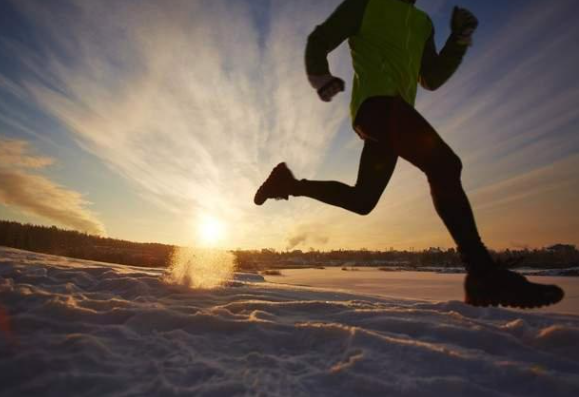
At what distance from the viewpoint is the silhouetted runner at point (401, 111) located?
6.35 feet

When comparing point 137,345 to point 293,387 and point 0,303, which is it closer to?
point 293,387

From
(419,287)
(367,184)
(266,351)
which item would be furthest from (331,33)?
(419,287)

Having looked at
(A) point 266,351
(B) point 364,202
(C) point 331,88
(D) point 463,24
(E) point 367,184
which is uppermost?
(D) point 463,24

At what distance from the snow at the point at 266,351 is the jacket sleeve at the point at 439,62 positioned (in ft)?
5.57

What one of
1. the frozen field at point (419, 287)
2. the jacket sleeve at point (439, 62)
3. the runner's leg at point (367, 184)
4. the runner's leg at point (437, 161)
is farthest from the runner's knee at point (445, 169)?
the frozen field at point (419, 287)

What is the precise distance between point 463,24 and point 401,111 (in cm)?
86

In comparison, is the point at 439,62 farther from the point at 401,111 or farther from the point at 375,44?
the point at 401,111

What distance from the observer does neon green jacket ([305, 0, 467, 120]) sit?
6.86ft

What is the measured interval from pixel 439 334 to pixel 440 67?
1.87 metres

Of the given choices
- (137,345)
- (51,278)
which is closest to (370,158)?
(137,345)

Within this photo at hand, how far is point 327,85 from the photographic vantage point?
221 centimetres

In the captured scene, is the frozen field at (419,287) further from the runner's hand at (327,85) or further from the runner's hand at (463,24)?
the runner's hand at (327,85)

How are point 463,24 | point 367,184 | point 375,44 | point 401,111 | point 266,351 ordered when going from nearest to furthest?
point 266,351
point 401,111
point 375,44
point 463,24
point 367,184

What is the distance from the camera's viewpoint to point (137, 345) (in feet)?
4.99
